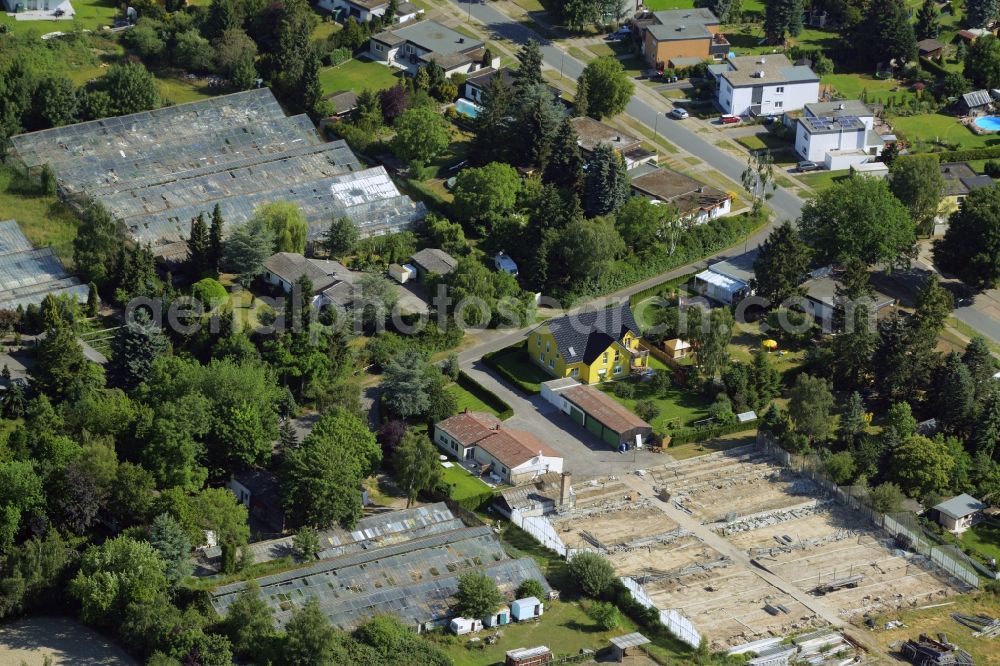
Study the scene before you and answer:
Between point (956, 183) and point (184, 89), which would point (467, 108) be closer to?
point (184, 89)

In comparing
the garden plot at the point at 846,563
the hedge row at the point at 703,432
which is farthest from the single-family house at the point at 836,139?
the garden plot at the point at 846,563

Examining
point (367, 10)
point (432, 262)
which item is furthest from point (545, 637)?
point (367, 10)

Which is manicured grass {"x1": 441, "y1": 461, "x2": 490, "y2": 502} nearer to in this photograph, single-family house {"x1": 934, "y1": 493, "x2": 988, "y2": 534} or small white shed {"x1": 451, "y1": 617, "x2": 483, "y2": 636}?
small white shed {"x1": 451, "y1": 617, "x2": 483, "y2": 636}

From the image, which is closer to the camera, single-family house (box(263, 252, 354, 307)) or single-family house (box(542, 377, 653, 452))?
single-family house (box(542, 377, 653, 452))

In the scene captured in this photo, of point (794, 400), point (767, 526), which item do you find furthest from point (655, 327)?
point (767, 526)

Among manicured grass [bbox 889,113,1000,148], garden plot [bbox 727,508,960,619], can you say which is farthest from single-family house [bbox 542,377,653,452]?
manicured grass [bbox 889,113,1000,148]

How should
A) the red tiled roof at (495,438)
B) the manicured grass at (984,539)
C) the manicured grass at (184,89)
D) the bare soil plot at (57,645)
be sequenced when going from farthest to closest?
the manicured grass at (184,89), the red tiled roof at (495,438), the manicured grass at (984,539), the bare soil plot at (57,645)

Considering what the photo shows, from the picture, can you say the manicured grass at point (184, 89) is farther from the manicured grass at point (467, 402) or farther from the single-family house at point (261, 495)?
the single-family house at point (261, 495)
